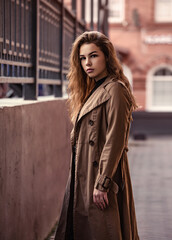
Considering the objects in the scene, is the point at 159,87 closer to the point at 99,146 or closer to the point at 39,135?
the point at 39,135

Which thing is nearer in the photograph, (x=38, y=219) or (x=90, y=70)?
(x=90, y=70)

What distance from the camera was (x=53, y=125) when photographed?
5668 millimetres

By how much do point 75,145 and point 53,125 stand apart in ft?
7.11

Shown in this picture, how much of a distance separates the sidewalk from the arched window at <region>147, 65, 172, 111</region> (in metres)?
14.2

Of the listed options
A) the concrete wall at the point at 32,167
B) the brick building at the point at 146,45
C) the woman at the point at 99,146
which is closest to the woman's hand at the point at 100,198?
the woman at the point at 99,146

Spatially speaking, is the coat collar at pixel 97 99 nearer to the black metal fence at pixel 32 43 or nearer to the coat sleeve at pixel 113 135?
the coat sleeve at pixel 113 135

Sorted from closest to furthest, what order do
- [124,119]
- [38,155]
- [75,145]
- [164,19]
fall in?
[124,119], [75,145], [38,155], [164,19]

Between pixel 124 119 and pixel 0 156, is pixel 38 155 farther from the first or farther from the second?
pixel 124 119

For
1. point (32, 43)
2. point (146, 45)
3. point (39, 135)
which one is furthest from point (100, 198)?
point (146, 45)

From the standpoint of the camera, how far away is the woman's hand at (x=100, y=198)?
3.27 m

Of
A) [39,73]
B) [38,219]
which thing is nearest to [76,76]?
[38,219]

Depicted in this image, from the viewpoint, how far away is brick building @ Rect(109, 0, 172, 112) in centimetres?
2870

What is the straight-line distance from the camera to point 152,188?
8.36m

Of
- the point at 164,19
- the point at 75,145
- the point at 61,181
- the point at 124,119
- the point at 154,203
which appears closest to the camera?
the point at 124,119
